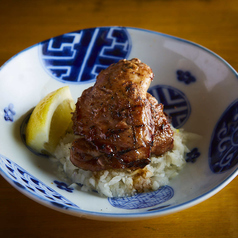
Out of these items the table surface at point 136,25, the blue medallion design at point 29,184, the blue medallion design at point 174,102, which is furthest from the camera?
the blue medallion design at point 174,102

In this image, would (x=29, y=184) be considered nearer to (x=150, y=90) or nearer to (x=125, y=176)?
(x=125, y=176)

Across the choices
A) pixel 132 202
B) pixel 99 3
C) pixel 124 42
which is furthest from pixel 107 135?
pixel 99 3

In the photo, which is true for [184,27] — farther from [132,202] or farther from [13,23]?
[132,202]

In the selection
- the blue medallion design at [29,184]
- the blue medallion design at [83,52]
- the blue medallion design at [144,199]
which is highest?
the blue medallion design at [83,52]

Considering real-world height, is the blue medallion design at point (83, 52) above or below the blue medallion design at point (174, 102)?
above

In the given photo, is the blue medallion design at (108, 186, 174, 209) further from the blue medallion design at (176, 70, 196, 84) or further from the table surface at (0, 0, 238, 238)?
the blue medallion design at (176, 70, 196, 84)

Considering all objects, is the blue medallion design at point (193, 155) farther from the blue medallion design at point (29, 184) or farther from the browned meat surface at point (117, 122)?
the blue medallion design at point (29, 184)

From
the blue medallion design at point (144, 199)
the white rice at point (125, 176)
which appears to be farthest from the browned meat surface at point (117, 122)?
the blue medallion design at point (144, 199)
